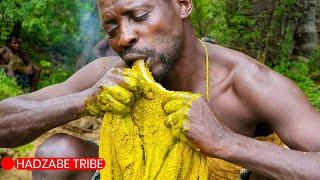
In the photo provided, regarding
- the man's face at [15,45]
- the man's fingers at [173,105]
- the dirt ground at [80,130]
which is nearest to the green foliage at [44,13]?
the man's face at [15,45]

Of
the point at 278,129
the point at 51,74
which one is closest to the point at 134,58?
the point at 278,129

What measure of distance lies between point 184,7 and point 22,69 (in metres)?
6.10

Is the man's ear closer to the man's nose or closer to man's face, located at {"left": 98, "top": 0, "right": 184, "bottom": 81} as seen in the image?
man's face, located at {"left": 98, "top": 0, "right": 184, "bottom": 81}

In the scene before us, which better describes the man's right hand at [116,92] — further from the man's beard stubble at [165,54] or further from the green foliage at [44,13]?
the green foliage at [44,13]

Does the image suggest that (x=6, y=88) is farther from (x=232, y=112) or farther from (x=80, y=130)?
(x=232, y=112)

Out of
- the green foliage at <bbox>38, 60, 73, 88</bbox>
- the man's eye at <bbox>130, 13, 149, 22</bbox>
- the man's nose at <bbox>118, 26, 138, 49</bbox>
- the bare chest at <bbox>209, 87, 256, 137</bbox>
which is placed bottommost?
the green foliage at <bbox>38, 60, 73, 88</bbox>

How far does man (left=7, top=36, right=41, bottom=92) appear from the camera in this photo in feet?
25.8

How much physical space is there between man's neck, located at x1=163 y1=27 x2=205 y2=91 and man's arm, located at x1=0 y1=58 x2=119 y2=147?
1.25 ft

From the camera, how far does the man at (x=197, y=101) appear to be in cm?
193

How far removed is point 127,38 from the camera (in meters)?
2.11

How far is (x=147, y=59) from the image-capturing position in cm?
216

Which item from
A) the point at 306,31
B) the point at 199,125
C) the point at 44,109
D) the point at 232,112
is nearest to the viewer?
the point at 199,125

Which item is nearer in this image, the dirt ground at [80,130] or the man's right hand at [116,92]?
the man's right hand at [116,92]

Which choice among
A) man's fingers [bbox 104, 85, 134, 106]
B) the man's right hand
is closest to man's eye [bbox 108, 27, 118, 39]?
the man's right hand
